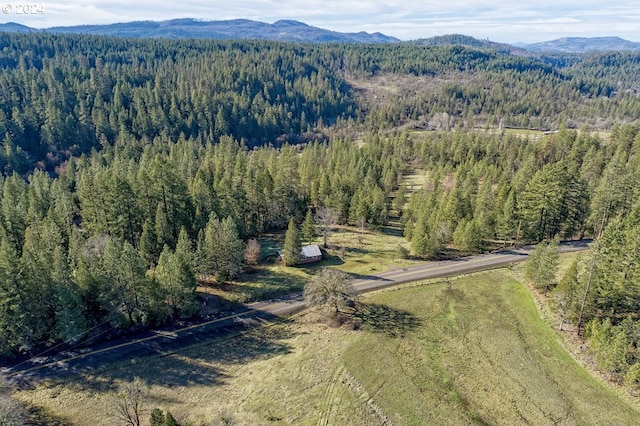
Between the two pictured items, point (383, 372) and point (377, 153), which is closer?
point (383, 372)

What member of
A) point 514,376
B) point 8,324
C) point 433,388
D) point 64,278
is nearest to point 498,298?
point 514,376

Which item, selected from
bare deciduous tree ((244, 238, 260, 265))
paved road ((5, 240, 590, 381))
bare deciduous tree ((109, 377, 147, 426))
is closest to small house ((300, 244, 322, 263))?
bare deciduous tree ((244, 238, 260, 265))

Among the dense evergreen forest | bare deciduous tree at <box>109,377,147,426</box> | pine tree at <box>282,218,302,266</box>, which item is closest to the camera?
bare deciduous tree at <box>109,377,147,426</box>

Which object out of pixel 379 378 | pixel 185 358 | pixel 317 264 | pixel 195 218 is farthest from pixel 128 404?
pixel 195 218

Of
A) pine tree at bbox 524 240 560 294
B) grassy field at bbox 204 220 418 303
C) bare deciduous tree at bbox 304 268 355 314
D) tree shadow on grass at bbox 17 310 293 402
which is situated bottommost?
tree shadow on grass at bbox 17 310 293 402

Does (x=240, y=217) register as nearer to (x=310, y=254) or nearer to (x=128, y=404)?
(x=310, y=254)

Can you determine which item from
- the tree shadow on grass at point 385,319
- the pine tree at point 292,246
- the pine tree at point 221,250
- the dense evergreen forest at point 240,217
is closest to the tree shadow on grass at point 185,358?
the dense evergreen forest at point 240,217

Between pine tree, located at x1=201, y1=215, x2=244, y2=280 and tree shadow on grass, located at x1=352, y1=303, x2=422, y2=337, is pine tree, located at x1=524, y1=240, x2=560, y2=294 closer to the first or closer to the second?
tree shadow on grass, located at x1=352, y1=303, x2=422, y2=337

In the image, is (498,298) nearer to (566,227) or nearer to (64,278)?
(566,227)
